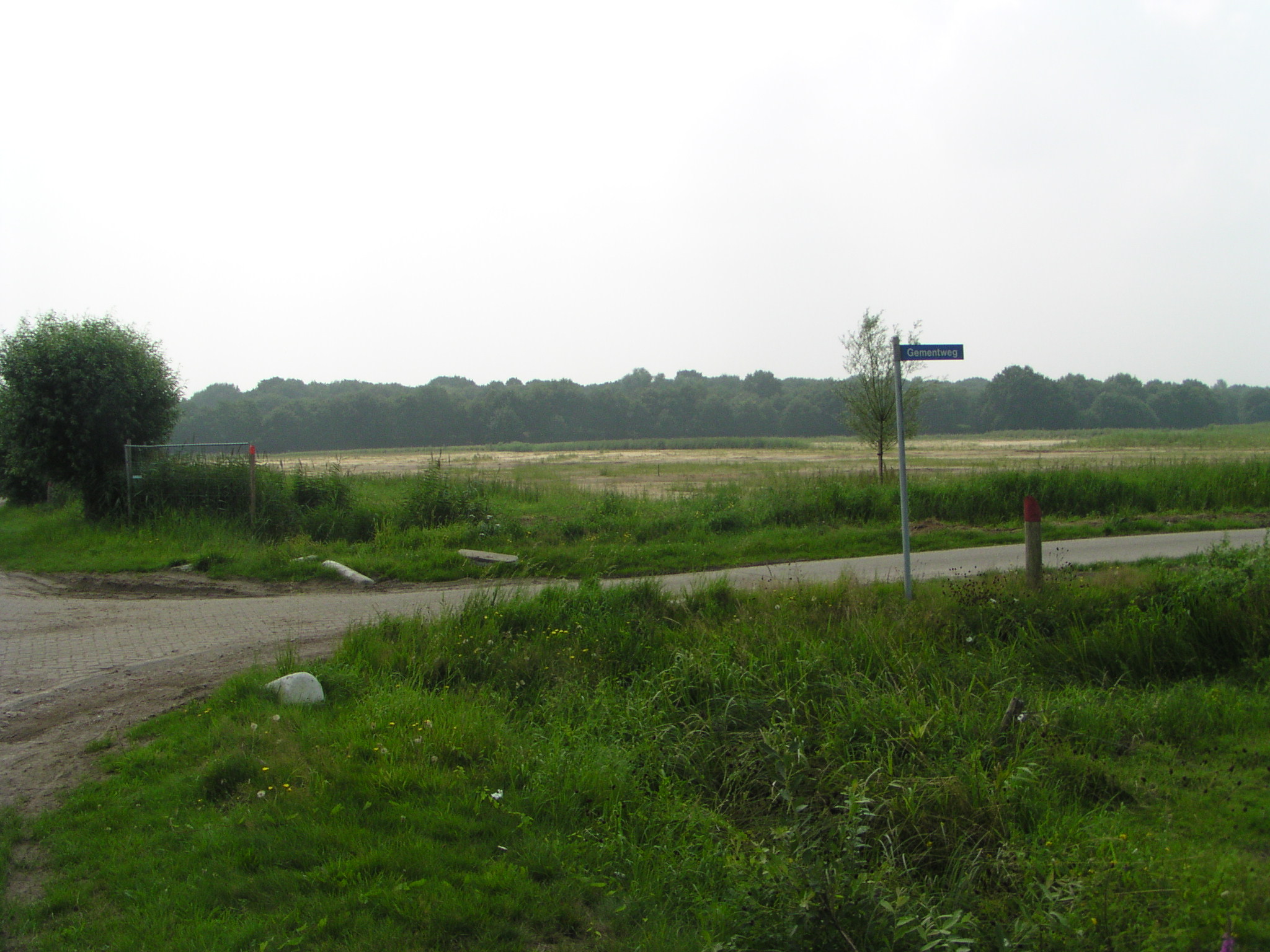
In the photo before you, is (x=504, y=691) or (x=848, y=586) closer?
(x=504, y=691)

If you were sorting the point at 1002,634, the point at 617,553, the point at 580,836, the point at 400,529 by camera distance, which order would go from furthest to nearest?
the point at 400,529 < the point at 617,553 < the point at 1002,634 < the point at 580,836

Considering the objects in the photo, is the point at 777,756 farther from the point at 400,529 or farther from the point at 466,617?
the point at 400,529

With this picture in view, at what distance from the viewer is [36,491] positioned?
71.8 ft

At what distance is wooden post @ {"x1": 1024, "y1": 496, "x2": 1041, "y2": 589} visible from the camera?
28.2 ft

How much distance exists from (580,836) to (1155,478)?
1868 centimetres

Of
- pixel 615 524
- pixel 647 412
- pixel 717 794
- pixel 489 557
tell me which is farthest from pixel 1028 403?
pixel 717 794

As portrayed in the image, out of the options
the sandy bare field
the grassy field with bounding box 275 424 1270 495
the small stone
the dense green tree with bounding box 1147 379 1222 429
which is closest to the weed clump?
the sandy bare field

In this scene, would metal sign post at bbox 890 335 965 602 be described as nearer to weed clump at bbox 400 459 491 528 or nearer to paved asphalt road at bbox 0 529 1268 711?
paved asphalt road at bbox 0 529 1268 711

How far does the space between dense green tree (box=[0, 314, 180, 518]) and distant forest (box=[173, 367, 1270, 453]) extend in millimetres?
96359

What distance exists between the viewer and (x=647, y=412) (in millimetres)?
133750

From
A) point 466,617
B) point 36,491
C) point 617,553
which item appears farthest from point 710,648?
point 36,491

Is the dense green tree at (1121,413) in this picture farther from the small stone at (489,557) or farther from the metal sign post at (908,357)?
the metal sign post at (908,357)

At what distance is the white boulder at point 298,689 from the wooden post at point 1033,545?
6.75 meters

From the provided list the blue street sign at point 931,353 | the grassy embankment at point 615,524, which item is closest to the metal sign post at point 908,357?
the blue street sign at point 931,353
